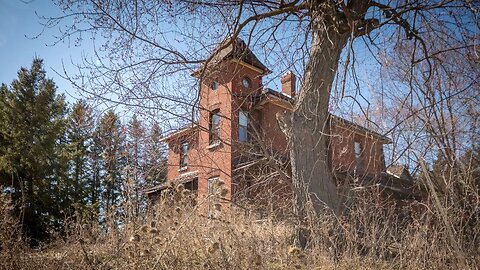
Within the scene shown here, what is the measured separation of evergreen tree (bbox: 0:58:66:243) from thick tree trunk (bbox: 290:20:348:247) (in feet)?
61.1

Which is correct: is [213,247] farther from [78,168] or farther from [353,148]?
[78,168]

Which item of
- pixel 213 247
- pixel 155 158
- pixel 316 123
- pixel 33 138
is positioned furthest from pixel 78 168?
pixel 213 247

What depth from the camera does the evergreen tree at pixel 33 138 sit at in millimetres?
21094

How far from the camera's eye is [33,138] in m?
22.4

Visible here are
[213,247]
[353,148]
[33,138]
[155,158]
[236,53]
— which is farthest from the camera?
[33,138]

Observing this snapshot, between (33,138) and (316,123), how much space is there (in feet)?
71.5

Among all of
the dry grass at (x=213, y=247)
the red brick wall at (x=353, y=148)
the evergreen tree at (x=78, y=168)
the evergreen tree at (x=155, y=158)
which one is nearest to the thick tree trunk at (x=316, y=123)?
the red brick wall at (x=353, y=148)

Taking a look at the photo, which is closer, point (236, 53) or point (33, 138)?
point (236, 53)

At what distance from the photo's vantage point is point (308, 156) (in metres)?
5.65

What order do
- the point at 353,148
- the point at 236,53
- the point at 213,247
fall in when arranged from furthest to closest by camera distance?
the point at 353,148 → the point at 236,53 → the point at 213,247

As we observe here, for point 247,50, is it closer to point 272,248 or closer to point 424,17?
point 424,17

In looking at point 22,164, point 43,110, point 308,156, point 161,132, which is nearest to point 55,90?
point 43,110

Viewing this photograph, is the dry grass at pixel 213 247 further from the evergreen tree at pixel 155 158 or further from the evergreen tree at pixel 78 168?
the evergreen tree at pixel 78 168

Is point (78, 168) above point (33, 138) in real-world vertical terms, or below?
below
